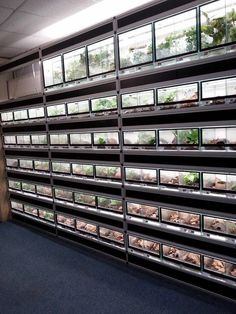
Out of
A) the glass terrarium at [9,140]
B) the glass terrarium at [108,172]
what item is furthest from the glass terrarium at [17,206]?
the glass terrarium at [108,172]

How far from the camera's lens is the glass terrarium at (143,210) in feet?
8.36

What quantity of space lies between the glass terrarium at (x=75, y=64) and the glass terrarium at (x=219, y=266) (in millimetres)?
2132

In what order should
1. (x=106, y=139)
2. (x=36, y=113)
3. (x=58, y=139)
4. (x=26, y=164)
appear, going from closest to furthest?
(x=106, y=139) → (x=58, y=139) → (x=36, y=113) → (x=26, y=164)

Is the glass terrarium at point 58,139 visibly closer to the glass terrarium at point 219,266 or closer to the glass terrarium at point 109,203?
the glass terrarium at point 109,203

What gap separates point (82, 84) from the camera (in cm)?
285

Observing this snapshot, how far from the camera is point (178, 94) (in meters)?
2.20

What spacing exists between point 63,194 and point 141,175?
4.27ft

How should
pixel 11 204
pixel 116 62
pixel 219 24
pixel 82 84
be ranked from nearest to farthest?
1. pixel 219 24
2. pixel 116 62
3. pixel 82 84
4. pixel 11 204

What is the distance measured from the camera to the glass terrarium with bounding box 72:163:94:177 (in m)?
3.03

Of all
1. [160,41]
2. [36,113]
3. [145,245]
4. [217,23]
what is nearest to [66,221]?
[145,245]

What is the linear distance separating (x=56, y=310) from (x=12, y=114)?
2717 mm

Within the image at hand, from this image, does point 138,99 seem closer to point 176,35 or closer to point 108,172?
point 176,35

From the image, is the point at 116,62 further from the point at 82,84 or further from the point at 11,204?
the point at 11,204

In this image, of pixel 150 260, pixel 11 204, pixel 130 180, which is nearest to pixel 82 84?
pixel 130 180
